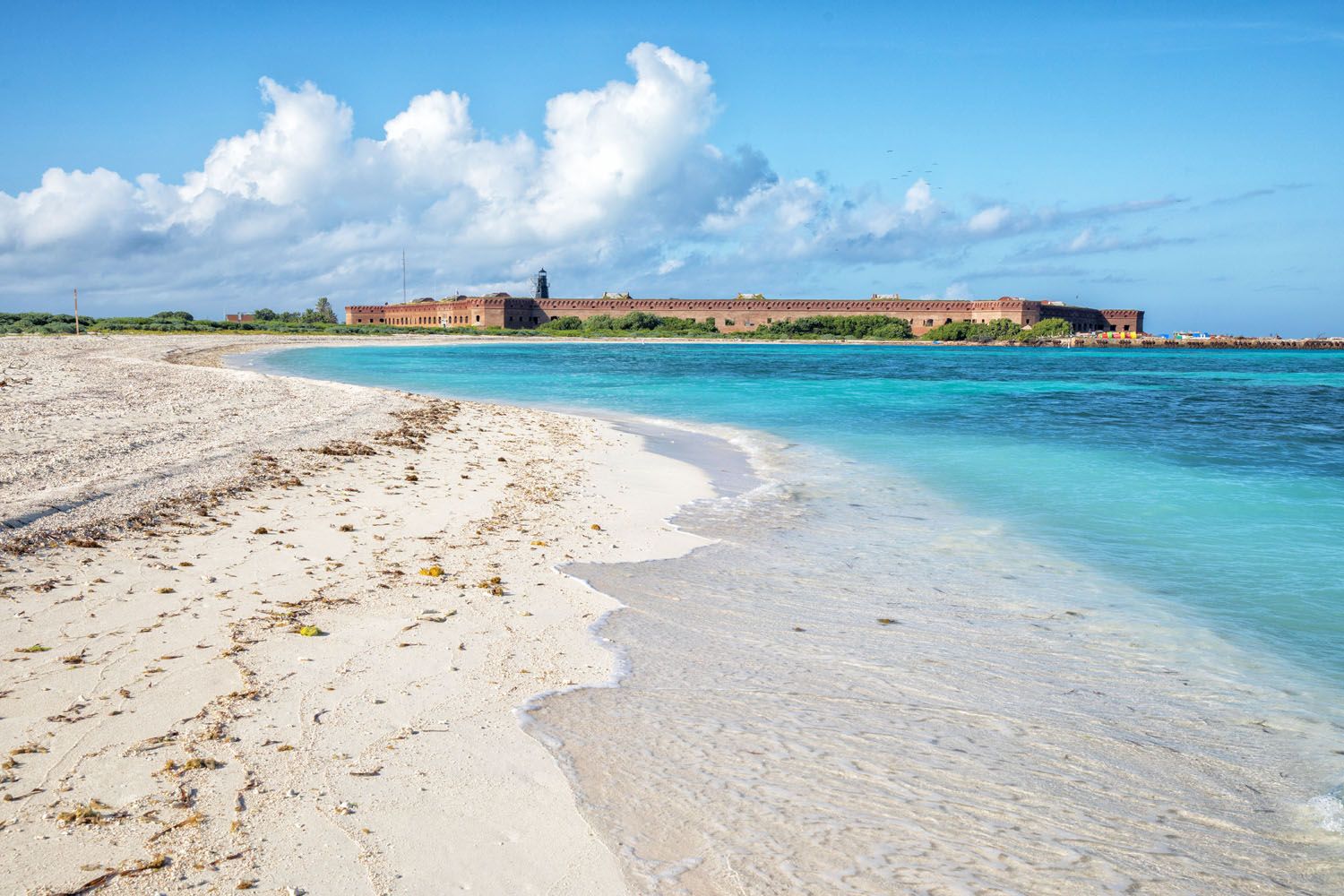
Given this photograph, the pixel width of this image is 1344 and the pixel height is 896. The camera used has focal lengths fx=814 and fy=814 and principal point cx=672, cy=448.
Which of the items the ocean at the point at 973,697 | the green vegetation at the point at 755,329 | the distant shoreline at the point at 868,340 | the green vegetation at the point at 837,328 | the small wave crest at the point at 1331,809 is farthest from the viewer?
the green vegetation at the point at 837,328

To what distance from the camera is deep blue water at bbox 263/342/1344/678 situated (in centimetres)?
605

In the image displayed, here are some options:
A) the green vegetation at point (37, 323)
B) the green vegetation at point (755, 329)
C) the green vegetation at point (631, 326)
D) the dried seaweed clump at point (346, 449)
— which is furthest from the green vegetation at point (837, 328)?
the dried seaweed clump at point (346, 449)

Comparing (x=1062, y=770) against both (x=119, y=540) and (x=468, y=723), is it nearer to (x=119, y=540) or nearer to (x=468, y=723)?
(x=468, y=723)

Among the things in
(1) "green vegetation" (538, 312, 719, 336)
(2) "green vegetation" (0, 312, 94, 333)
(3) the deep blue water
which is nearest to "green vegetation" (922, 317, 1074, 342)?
(1) "green vegetation" (538, 312, 719, 336)

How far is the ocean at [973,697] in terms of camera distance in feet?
8.57

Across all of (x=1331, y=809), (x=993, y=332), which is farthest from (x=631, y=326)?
(x=1331, y=809)

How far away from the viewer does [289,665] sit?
357 cm

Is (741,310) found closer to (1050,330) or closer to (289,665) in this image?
(1050,330)

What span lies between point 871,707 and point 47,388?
16.0 metres

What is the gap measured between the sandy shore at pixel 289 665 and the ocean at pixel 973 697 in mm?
352

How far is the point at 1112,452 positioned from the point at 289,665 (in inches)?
546

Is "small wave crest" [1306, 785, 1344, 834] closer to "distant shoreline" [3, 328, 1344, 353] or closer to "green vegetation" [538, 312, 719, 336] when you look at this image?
"distant shoreline" [3, 328, 1344, 353]

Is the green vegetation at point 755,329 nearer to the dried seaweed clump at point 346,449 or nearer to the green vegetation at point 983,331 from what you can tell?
the green vegetation at point 983,331

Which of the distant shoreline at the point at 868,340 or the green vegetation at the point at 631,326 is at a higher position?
the green vegetation at the point at 631,326
